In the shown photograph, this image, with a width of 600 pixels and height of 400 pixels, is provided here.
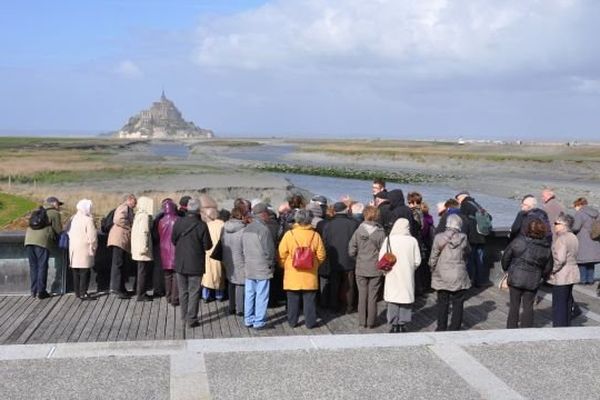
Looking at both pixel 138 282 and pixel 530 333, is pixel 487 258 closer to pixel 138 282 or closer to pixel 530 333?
pixel 530 333

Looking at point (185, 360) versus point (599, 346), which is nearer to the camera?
point (185, 360)

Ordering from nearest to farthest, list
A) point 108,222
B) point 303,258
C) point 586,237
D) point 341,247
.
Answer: point 303,258 → point 341,247 → point 108,222 → point 586,237

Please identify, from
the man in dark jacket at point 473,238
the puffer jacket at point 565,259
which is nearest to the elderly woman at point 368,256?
the puffer jacket at point 565,259

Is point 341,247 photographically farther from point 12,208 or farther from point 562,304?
point 12,208

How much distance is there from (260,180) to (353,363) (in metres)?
42.9

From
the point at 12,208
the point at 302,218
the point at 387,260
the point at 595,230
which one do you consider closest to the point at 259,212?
the point at 302,218

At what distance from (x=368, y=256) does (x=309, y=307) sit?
102cm

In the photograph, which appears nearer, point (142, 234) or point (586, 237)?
point (142, 234)

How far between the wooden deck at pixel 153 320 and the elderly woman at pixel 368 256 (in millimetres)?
324

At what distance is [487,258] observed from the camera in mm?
12000

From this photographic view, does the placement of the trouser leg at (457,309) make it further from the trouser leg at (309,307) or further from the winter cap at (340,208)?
the winter cap at (340,208)

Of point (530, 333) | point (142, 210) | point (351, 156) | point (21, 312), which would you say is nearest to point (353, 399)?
point (530, 333)

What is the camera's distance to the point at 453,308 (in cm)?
852

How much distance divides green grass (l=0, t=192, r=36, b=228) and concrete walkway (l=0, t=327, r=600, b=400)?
59.1ft
